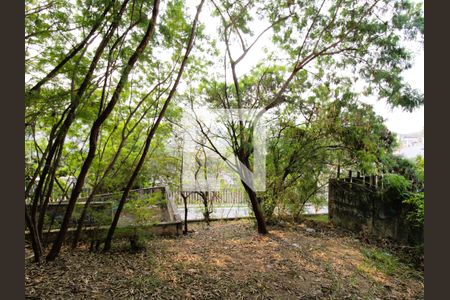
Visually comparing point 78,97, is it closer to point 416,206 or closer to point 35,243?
point 35,243

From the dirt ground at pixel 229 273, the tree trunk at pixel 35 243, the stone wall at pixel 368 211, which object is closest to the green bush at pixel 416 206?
the stone wall at pixel 368 211

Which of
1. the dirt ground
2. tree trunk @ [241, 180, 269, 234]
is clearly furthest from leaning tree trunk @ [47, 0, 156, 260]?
tree trunk @ [241, 180, 269, 234]

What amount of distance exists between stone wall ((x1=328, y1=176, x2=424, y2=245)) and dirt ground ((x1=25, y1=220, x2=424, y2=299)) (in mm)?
316

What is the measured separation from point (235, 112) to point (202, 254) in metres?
1.85

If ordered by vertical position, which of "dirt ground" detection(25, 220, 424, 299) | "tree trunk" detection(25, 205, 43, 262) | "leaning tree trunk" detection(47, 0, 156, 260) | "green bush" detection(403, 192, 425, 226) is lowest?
"dirt ground" detection(25, 220, 424, 299)

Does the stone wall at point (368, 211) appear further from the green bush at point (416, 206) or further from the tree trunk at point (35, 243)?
the tree trunk at point (35, 243)

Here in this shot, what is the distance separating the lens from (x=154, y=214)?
8.77 ft

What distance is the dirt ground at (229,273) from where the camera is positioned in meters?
1.42

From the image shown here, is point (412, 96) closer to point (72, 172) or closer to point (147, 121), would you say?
point (147, 121)

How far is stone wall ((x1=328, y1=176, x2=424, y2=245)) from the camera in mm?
2283

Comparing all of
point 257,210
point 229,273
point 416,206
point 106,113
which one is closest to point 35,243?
point 106,113

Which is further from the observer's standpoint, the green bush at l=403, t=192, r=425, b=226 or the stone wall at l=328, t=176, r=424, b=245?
the stone wall at l=328, t=176, r=424, b=245

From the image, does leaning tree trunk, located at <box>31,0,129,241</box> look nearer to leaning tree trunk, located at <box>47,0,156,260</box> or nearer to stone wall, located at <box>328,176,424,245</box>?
leaning tree trunk, located at <box>47,0,156,260</box>

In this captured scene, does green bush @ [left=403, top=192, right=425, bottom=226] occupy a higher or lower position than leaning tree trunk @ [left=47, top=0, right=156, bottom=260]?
lower
